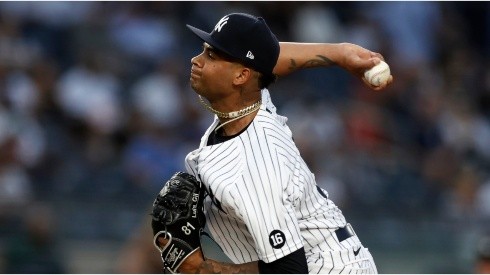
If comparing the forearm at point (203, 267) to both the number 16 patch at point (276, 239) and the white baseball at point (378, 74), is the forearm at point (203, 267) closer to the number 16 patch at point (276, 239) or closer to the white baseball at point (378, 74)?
the number 16 patch at point (276, 239)

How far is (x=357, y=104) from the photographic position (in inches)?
381

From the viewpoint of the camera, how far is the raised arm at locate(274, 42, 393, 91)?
13.7ft

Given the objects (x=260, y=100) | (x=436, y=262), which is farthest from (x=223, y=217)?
(x=436, y=262)

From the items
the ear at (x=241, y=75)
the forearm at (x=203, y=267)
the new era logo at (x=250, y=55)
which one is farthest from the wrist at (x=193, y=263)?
the new era logo at (x=250, y=55)

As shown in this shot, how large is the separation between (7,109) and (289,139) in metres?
4.98

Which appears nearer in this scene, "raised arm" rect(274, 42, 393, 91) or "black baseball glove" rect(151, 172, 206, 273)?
"black baseball glove" rect(151, 172, 206, 273)

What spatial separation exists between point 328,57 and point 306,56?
11cm

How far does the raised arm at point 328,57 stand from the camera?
4.18 meters

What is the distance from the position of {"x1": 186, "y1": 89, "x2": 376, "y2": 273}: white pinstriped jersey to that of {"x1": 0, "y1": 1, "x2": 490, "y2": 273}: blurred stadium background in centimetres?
319

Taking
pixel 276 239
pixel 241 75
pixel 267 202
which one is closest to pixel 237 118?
pixel 241 75

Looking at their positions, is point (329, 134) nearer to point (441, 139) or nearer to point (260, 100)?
point (441, 139)

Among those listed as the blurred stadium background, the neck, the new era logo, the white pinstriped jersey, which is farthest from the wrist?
the blurred stadium background

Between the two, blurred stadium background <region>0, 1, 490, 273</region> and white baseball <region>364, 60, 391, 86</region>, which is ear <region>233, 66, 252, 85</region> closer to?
white baseball <region>364, 60, 391, 86</region>

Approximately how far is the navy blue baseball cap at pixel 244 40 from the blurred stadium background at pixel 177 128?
342cm
